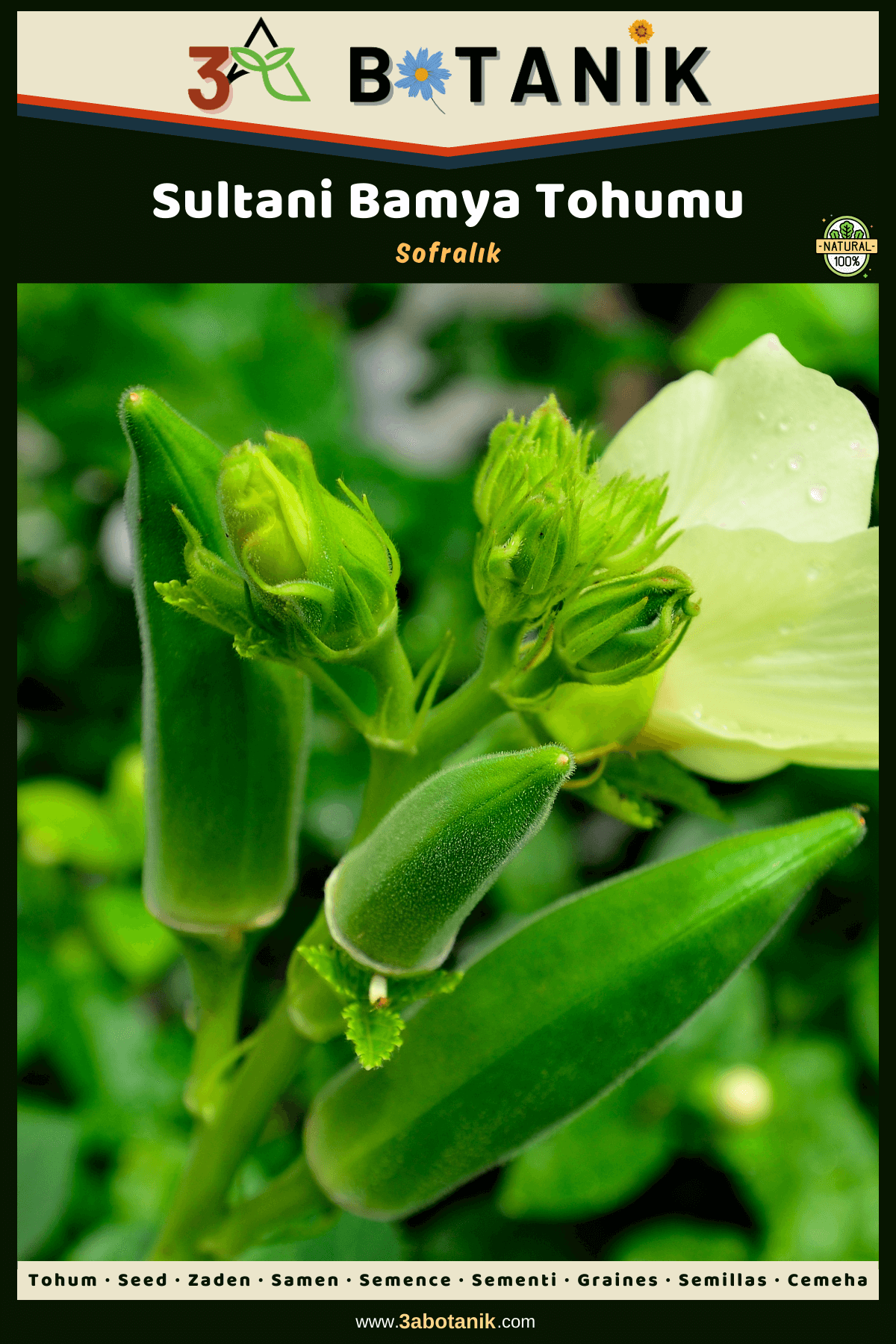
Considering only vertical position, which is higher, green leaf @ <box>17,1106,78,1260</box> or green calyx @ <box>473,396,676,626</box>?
green calyx @ <box>473,396,676,626</box>

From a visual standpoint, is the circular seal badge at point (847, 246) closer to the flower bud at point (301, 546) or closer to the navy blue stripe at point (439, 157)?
the navy blue stripe at point (439, 157)

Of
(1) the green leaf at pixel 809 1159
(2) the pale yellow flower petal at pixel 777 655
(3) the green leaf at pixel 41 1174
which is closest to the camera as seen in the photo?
(2) the pale yellow flower petal at pixel 777 655

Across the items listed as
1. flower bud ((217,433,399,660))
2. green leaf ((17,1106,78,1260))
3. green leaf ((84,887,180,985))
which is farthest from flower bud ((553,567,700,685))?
green leaf ((84,887,180,985))

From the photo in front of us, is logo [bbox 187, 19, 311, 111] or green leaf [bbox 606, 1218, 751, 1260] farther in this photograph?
green leaf [bbox 606, 1218, 751, 1260]

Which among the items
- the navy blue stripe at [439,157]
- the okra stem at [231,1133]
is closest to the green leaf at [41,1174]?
the okra stem at [231,1133]

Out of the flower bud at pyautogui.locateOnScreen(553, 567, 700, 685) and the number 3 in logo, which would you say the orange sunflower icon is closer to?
the number 3 in logo

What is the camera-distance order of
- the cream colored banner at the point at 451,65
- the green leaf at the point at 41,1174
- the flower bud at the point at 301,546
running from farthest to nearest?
1. the green leaf at the point at 41,1174
2. the cream colored banner at the point at 451,65
3. the flower bud at the point at 301,546

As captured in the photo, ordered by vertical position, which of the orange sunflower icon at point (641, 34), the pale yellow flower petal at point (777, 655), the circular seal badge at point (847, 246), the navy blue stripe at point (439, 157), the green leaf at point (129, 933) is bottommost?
the green leaf at point (129, 933)
